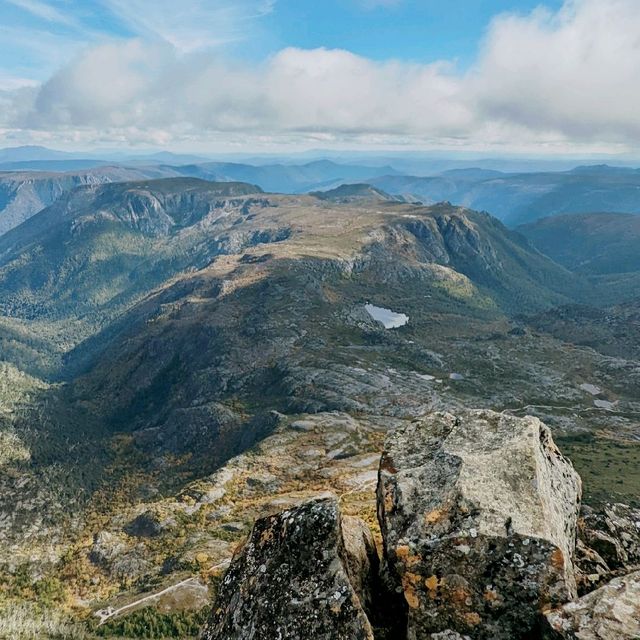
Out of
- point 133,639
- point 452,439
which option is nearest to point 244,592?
point 452,439

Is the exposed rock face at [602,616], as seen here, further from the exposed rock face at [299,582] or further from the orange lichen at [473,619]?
the exposed rock face at [299,582]

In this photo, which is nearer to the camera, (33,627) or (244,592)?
(244,592)

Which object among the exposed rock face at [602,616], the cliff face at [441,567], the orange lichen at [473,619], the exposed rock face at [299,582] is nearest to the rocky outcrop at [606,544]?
the cliff face at [441,567]

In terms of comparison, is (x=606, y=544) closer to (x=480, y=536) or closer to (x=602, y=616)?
(x=602, y=616)

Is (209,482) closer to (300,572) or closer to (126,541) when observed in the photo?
(126,541)

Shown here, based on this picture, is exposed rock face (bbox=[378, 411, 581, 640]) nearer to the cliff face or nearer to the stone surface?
the cliff face

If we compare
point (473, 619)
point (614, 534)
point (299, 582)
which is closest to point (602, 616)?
point (473, 619)
